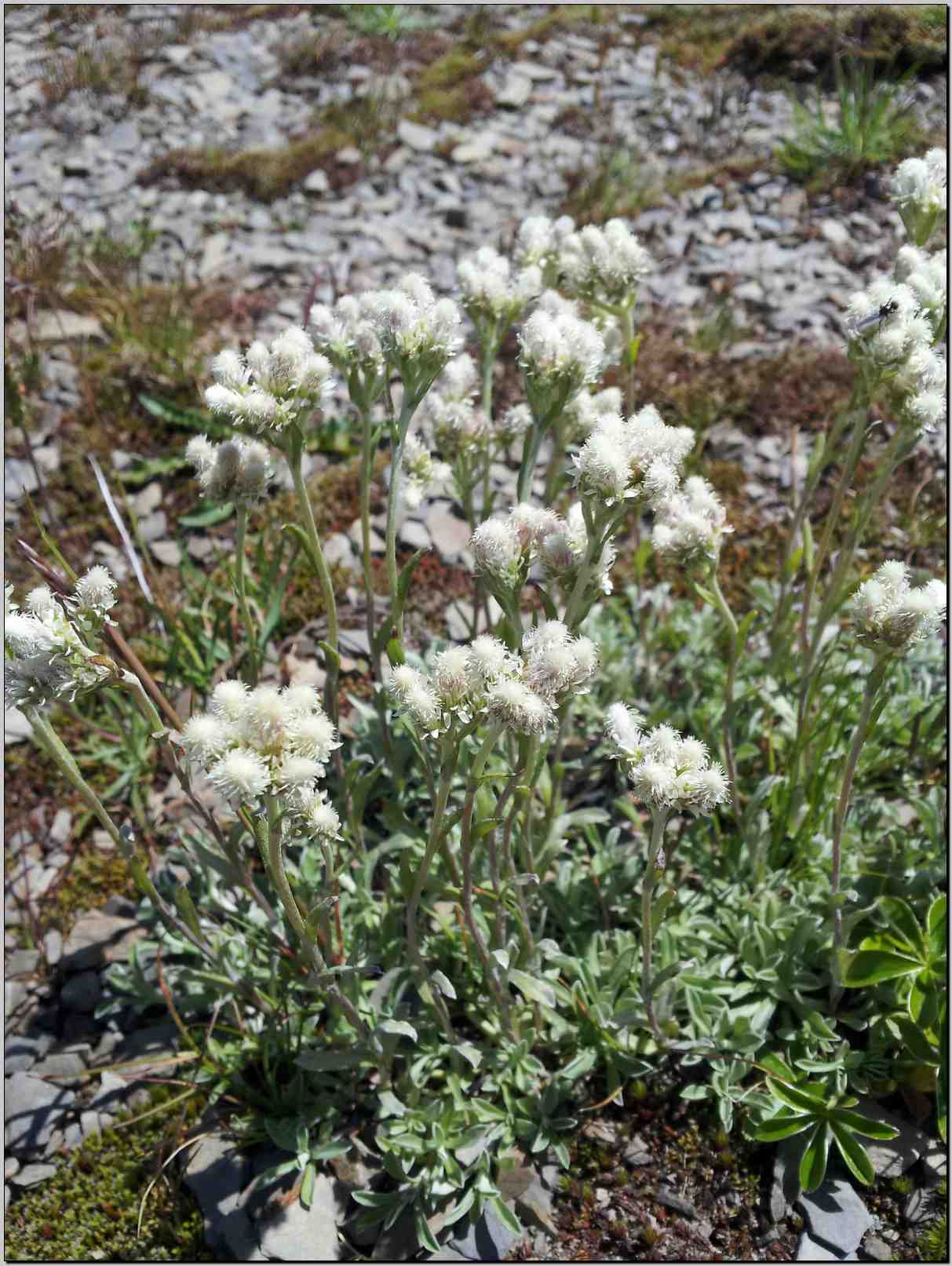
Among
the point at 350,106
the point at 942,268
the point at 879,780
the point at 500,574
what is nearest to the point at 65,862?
the point at 500,574

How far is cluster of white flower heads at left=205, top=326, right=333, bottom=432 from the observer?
6.16 ft

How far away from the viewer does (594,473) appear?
1678mm

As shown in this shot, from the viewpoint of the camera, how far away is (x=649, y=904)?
1996 mm

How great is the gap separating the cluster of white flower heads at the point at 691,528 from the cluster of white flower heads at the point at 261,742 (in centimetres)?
96

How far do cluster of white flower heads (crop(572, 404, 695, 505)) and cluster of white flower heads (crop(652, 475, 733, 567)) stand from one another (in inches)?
15.5

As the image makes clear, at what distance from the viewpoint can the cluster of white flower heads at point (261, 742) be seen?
1.47 m

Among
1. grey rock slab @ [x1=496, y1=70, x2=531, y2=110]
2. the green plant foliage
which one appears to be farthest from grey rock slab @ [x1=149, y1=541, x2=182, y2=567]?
grey rock slab @ [x1=496, y1=70, x2=531, y2=110]

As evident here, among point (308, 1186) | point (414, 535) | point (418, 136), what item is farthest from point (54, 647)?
point (418, 136)

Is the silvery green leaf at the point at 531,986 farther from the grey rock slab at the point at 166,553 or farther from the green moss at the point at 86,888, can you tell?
the grey rock slab at the point at 166,553

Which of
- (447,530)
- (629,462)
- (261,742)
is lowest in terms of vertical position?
(447,530)

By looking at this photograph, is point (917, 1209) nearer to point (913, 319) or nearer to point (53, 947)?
point (913, 319)

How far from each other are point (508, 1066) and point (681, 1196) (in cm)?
49

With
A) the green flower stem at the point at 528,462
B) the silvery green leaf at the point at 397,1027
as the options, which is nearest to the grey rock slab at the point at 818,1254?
the silvery green leaf at the point at 397,1027

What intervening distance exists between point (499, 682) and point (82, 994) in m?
1.93
